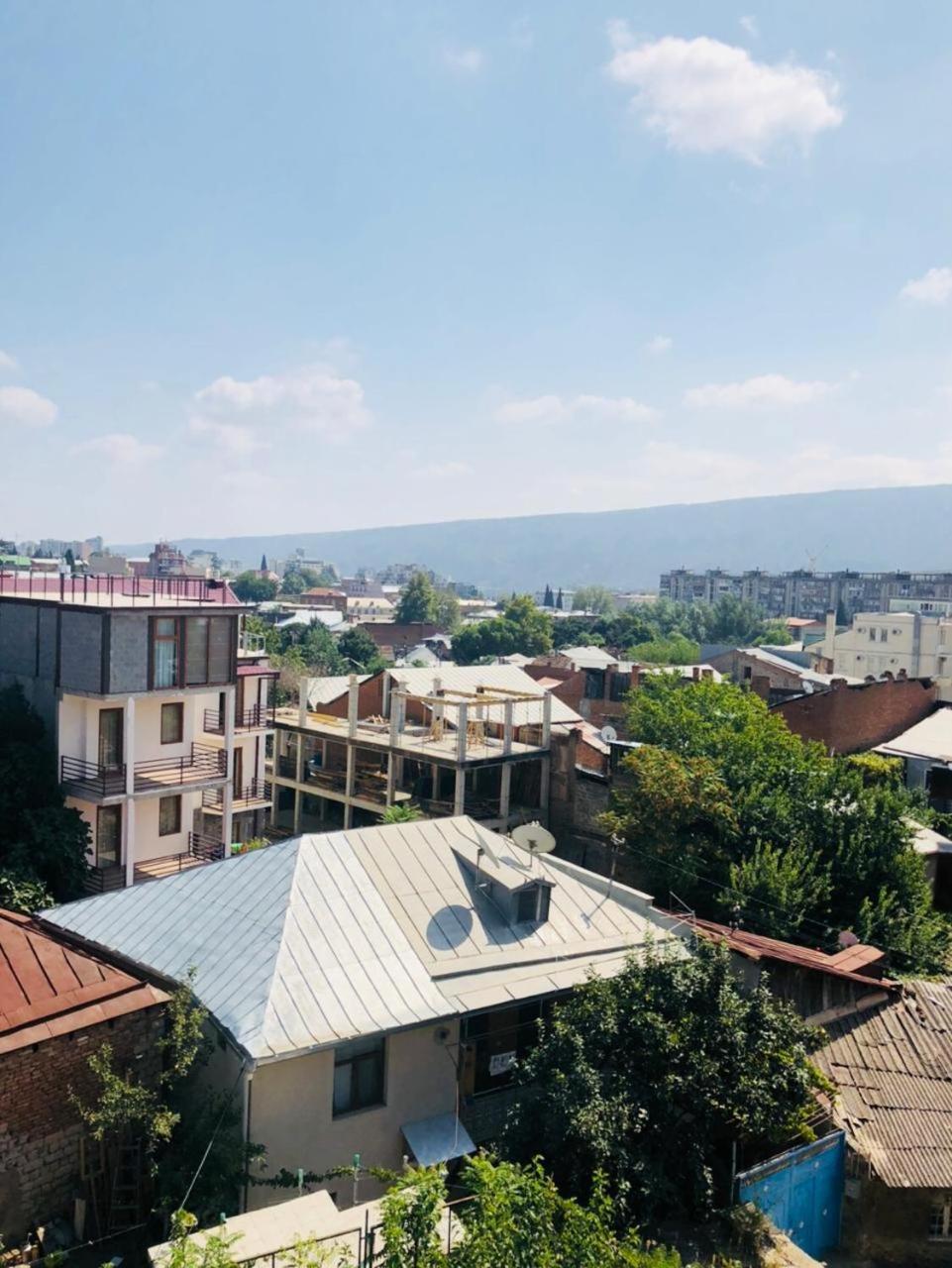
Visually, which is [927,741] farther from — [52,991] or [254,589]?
[254,589]

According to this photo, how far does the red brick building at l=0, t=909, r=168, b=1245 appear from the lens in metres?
11.4

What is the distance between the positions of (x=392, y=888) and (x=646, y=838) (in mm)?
12631

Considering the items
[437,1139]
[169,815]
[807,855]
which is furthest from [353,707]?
[437,1139]

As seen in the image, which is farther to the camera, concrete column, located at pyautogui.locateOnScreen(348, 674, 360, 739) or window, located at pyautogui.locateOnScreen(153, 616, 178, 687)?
concrete column, located at pyautogui.locateOnScreen(348, 674, 360, 739)

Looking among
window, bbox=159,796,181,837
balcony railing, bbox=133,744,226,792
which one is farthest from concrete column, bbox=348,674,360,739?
window, bbox=159,796,181,837

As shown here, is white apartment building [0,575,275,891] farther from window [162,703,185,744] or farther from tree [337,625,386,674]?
tree [337,625,386,674]

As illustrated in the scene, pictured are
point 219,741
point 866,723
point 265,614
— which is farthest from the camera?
point 265,614

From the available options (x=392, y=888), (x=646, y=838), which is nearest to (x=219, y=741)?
(x=646, y=838)

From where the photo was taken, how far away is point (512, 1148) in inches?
508

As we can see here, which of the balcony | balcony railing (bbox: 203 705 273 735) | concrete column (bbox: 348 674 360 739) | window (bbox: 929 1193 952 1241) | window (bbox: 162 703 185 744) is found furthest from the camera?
concrete column (bbox: 348 674 360 739)

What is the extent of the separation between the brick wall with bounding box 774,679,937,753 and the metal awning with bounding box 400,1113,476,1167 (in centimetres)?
2891

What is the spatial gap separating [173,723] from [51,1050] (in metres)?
16.8

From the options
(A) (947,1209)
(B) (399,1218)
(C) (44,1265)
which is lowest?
(A) (947,1209)

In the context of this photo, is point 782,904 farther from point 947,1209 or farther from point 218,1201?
point 218,1201
